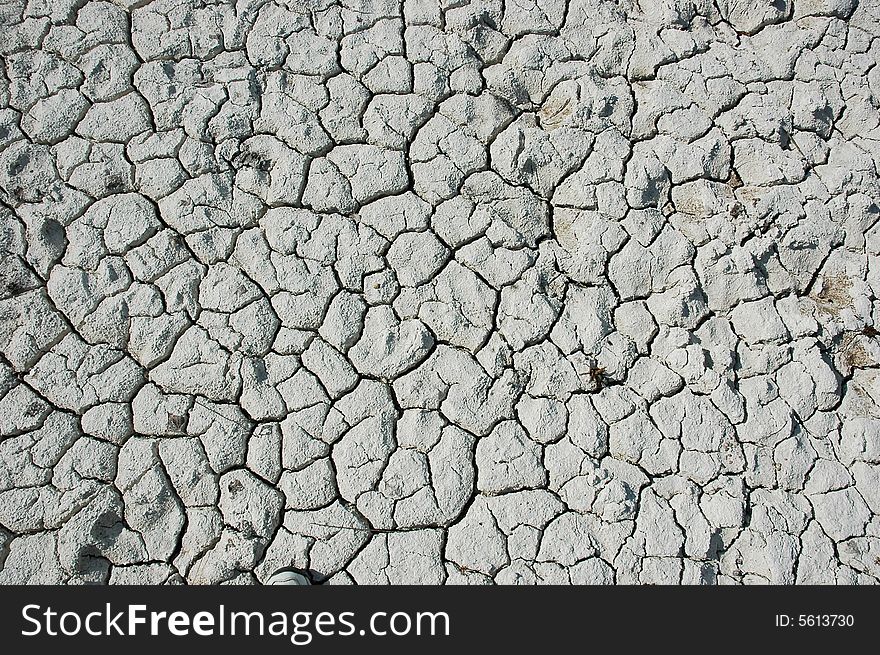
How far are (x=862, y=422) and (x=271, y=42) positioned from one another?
2753mm

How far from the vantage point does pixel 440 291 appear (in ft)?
9.27

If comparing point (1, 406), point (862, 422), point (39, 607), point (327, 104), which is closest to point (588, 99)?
point (327, 104)

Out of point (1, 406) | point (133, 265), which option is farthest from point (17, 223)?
point (1, 406)

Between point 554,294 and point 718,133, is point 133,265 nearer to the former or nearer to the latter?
point 554,294

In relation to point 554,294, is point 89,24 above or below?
above

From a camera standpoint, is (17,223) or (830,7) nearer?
(17,223)

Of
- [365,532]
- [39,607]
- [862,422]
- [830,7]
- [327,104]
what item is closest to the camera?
[39,607]

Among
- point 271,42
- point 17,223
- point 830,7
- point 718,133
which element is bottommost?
point 17,223

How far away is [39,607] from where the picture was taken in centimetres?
236

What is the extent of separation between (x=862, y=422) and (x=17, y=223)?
318cm

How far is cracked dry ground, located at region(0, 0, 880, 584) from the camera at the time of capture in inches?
99.3

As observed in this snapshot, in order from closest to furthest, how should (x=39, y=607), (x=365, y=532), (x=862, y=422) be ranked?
(x=39, y=607)
(x=365, y=532)
(x=862, y=422)

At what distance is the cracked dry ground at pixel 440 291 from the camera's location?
252 cm

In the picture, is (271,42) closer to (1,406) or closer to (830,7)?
(1,406)
